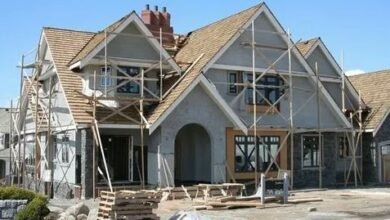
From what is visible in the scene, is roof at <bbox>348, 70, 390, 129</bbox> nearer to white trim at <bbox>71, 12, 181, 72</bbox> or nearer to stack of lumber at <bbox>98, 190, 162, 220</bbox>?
white trim at <bbox>71, 12, 181, 72</bbox>

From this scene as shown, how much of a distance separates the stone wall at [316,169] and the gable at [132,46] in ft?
27.9

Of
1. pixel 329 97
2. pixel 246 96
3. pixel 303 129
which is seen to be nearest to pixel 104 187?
pixel 246 96

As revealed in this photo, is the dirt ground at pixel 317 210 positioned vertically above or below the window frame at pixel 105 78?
below

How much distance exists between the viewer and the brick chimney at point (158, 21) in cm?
3131

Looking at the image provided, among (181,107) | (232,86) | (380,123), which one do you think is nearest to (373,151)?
(380,123)

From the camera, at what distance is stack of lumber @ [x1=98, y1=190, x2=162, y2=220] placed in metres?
16.5

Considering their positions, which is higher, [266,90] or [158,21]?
[158,21]

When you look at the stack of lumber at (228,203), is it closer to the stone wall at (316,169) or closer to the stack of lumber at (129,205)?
the stack of lumber at (129,205)

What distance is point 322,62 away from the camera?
31.9m

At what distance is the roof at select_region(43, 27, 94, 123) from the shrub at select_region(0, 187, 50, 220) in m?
6.20

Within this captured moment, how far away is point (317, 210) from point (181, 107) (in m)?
7.94

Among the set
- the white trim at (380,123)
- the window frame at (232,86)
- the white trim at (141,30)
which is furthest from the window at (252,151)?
the white trim at (380,123)

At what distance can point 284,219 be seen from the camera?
17.8 m

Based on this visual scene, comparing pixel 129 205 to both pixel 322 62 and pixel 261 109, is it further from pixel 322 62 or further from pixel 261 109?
pixel 322 62
